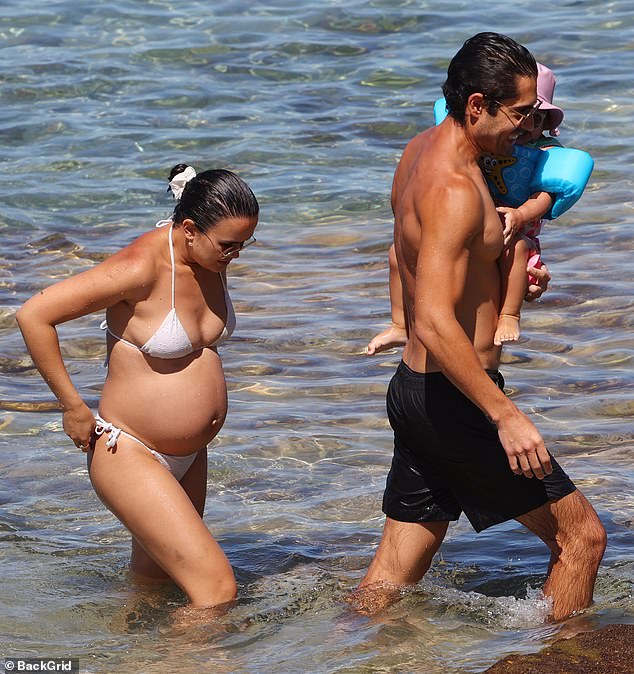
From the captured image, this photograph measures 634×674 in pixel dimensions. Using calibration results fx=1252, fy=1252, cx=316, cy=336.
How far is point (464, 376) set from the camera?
4055 mm

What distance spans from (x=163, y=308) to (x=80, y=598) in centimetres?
135

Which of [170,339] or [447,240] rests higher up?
[447,240]

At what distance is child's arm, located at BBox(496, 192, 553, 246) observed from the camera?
171 inches

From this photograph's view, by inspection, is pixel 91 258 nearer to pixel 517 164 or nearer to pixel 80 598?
pixel 80 598

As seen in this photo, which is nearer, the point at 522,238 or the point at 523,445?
the point at 523,445

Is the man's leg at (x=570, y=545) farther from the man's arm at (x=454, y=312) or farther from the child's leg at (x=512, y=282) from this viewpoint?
the child's leg at (x=512, y=282)

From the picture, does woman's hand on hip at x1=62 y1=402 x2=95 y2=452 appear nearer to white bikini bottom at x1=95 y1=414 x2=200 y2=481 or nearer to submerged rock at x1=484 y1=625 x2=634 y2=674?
white bikini bottom at x1=95 y1=414 x2=200 y2=481

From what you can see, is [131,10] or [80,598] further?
[131,10]

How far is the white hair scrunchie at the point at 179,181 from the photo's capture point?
4.77 meters

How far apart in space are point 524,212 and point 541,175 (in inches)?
9.9

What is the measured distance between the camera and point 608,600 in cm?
482

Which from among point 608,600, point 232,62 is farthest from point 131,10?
point 608,600

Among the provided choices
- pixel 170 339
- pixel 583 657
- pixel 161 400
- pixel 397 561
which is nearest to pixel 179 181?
pixel 170 339

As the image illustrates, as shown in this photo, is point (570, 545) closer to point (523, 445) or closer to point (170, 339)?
point (523, 445)
